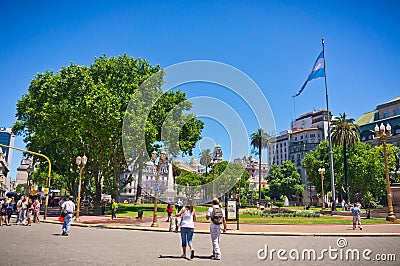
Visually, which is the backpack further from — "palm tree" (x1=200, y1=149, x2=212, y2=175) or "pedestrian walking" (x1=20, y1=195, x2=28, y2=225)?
"palm tree" (x1=200, y1=149, x2=212, y2=175)

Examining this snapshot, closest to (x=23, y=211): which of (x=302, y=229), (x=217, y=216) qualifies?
(x=217, y=216)

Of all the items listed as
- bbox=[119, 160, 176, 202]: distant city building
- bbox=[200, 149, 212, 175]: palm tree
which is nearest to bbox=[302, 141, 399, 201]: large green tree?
bbox=[119, 160, 176, 202]: distant city building

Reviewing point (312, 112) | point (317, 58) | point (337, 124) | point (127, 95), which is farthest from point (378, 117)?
point (127, 95)

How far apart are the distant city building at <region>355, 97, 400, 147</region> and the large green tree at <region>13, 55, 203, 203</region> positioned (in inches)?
2960

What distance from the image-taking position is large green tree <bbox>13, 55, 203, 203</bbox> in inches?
1180

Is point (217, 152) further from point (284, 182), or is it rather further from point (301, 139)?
point (301, 139)

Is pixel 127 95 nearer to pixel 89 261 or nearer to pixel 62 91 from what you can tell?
pixel 62 91

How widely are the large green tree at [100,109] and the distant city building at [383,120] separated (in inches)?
2960

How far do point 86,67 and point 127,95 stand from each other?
513cm

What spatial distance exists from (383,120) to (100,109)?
3576 inches

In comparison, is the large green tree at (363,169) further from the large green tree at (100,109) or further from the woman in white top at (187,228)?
the woman in white top at (187,228)

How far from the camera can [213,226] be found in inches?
380

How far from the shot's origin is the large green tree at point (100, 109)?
98.3 feet

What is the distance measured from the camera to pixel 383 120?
3844 inches
